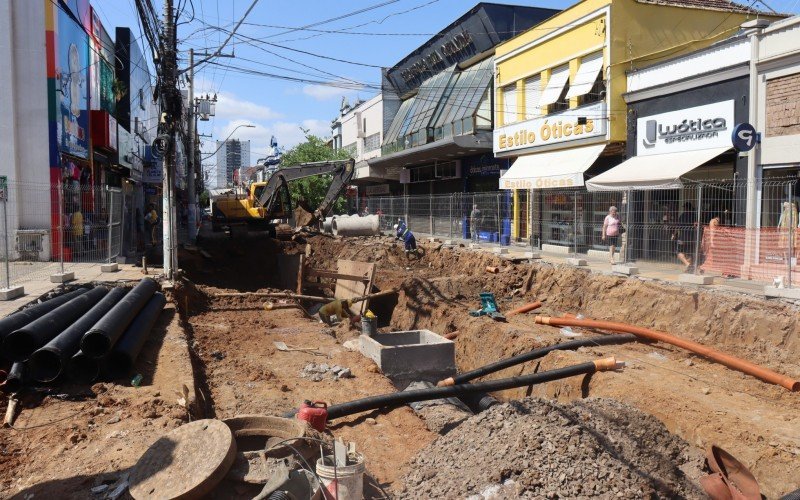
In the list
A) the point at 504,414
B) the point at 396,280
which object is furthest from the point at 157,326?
the point at 396,280

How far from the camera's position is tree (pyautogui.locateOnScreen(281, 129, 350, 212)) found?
43188mm

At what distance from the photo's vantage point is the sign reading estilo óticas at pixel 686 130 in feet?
51.6

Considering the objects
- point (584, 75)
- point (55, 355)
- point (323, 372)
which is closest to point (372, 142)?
point (584, 75)

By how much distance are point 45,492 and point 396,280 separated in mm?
13573

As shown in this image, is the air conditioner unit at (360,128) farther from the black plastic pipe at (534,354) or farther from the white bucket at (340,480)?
the white bucket at (340,480)

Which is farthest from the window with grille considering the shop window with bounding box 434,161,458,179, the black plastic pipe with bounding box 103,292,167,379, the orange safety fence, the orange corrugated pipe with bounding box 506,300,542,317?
the black plastic pipe with bounding box 103,292,167,379

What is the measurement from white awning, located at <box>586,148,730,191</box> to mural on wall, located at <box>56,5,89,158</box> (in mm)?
15073

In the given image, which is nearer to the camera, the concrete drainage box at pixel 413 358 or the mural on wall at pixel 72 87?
the concrete drainage box at pixel 413 358

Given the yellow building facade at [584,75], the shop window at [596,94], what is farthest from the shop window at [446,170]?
the shop window at [596,94]

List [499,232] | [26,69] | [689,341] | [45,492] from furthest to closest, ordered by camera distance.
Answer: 1. [499,232]
2. [26,69]
3. [689,341]
4. [45,492]

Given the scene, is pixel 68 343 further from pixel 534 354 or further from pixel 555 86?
pixel 555 86

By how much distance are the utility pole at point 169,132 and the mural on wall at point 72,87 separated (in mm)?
4989

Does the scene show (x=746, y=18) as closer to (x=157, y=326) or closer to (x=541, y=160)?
(x=541, y=160)

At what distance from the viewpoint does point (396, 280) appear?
18.2 m
